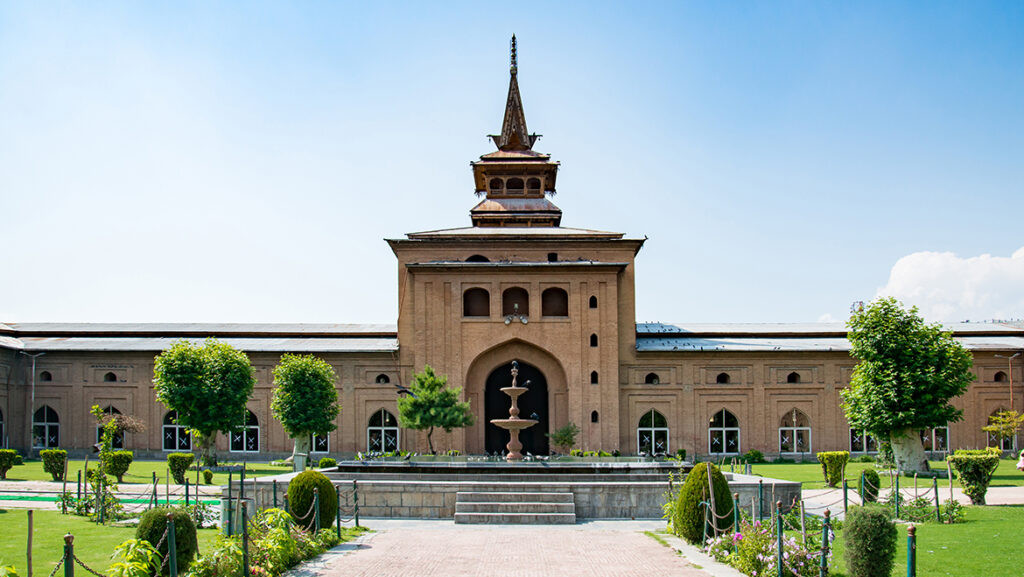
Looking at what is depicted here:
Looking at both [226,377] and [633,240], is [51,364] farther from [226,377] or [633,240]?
[633,240]

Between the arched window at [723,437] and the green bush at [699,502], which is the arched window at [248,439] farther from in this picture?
the green bush at [699,502]

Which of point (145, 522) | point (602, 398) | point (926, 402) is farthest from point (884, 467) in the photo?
point (145, 522)

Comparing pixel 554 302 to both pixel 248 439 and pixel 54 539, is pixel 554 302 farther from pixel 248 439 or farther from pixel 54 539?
pixel 54 539

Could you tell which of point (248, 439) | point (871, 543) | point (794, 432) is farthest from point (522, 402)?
point (871, 543)

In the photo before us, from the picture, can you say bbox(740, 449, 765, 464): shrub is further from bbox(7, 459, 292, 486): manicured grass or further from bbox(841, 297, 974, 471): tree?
bbox(7, 459, 292, 486): manicured grass

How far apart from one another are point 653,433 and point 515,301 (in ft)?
28.3

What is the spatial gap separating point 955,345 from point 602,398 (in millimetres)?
13940

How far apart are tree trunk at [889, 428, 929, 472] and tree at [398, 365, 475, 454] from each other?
1589 centimetres

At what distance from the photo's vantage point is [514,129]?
50875 mm

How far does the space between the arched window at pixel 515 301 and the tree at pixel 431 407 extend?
19.2 feet

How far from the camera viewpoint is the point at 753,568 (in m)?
12.7

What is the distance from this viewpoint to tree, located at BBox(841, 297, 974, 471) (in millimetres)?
31281

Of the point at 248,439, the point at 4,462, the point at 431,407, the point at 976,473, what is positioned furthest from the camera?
the point at 248,439

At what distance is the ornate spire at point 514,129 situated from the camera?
50.6m
